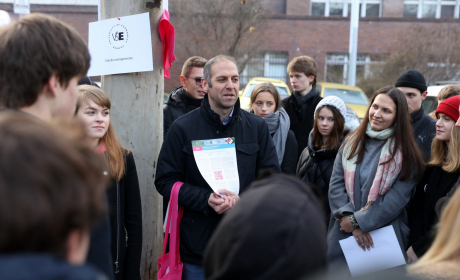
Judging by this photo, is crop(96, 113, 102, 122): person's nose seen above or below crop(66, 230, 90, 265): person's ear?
above

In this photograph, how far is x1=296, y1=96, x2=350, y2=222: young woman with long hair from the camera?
414cm

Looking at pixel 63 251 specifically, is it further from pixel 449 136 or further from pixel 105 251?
pixel 449 136

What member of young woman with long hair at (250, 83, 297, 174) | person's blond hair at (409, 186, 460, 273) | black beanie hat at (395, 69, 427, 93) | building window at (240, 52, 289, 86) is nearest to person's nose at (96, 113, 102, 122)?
young woman with long hair at (250, 83, 297, 174)

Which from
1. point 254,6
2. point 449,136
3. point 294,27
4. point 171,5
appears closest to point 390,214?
point 449,136

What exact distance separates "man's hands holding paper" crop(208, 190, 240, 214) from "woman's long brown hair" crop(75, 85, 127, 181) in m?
0.62

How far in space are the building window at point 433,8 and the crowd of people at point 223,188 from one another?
28141mm

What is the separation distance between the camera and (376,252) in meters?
3.41

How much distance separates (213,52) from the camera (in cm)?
2150

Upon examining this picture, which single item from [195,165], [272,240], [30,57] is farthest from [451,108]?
[30,57]

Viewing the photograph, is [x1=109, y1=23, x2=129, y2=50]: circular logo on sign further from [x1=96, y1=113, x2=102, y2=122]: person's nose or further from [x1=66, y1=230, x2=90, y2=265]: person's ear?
[x1=66, y1=230, x2=90, y2=265]: person's ear

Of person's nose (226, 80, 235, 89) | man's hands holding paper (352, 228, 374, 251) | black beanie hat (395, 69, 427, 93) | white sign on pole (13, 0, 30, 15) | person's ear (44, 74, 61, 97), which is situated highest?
white sign on pole (13, 0, 30, 15)

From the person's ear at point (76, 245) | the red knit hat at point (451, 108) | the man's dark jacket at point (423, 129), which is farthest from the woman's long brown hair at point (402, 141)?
the person's ear at point (76, 245)

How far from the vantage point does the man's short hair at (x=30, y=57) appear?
1.46 metres

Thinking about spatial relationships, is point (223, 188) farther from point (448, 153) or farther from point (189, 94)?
point (189, 94)
